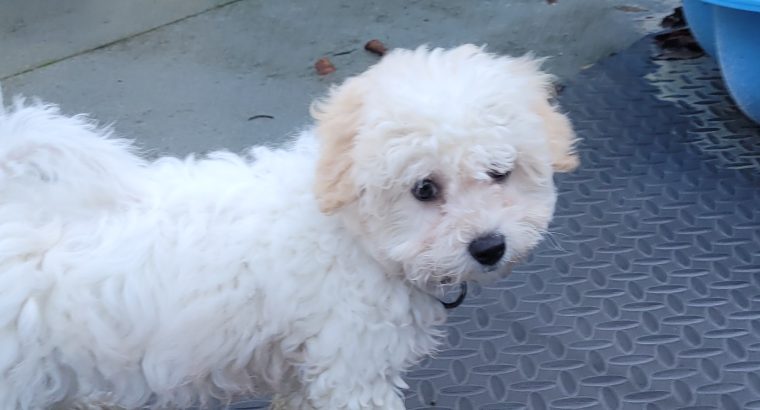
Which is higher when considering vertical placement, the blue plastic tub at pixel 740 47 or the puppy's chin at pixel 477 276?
the puppy's chin at pixel 477 276

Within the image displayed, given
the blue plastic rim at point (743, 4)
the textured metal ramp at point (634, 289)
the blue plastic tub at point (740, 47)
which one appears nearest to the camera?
the textured metal ramp at point (634, 289)

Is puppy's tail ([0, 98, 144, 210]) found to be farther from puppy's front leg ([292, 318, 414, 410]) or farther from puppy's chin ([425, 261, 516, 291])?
puppy's chin ([425, 261, 516, 291])

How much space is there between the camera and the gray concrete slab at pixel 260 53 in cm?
445

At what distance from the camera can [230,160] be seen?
2.57 metres

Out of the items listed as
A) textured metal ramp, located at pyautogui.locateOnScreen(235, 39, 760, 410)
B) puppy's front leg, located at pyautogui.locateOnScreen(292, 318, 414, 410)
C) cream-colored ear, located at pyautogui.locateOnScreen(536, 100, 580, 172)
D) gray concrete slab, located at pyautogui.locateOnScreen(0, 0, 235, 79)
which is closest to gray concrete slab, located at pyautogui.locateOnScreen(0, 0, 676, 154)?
gray concrete slab, located at pyautogui.locateOnScreen(0, 0, 235, 79)

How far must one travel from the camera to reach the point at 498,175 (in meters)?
2.24

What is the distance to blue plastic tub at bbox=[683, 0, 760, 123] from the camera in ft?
12.2

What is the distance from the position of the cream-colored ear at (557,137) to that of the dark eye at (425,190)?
0.32 metres

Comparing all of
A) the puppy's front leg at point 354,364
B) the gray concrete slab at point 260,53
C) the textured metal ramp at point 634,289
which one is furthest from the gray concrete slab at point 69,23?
the puppy's front leg at point 354,364

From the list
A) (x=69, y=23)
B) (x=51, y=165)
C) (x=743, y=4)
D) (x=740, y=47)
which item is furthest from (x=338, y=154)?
(x=69, y=23)

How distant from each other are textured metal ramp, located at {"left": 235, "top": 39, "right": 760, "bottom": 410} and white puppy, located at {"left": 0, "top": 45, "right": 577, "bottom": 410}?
705mm

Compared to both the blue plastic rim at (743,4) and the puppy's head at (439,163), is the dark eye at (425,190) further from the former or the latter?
the blue plastic rim at (743,4)

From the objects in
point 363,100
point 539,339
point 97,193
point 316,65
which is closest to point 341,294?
point 363,100

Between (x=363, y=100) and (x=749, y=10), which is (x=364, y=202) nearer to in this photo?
(x=363, y=100)
